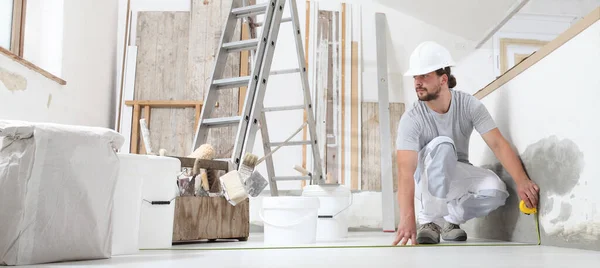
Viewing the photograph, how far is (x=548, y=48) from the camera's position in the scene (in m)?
2.18

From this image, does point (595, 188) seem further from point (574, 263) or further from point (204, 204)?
point (204, 204)

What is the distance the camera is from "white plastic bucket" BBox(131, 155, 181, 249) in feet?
6.59

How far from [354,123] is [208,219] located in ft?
7.34

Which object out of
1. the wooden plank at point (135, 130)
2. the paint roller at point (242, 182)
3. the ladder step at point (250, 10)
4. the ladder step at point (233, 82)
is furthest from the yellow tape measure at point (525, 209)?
the wooden plank at point (135, 130)

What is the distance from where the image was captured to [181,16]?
4621 millimetres

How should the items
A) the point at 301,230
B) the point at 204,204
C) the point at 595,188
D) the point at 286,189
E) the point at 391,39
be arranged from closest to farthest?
the point at 595,188
the point at 301,230
the point at 204,204
the point at 286,189
the point at 391,39

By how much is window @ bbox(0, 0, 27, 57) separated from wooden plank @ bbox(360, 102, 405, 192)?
266 cm

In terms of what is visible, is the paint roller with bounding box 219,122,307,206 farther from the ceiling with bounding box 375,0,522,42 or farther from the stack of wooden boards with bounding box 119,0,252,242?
the ceiling with bounding box 375,0,522,42

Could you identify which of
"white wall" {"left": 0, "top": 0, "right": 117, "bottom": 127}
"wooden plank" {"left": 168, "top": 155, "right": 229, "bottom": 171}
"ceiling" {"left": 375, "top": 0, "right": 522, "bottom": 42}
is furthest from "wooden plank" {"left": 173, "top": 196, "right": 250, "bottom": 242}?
"ceiling" {"left": 375, "top": 0, "right": 522, "bottom": 42}

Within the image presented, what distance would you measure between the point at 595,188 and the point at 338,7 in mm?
3292

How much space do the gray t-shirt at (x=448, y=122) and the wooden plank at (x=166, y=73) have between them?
90.7 inches

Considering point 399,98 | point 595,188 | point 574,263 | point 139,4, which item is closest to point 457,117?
point 595,188

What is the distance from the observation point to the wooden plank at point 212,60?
441 centimetres

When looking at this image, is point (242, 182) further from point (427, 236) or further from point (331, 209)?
point (427, 236)
